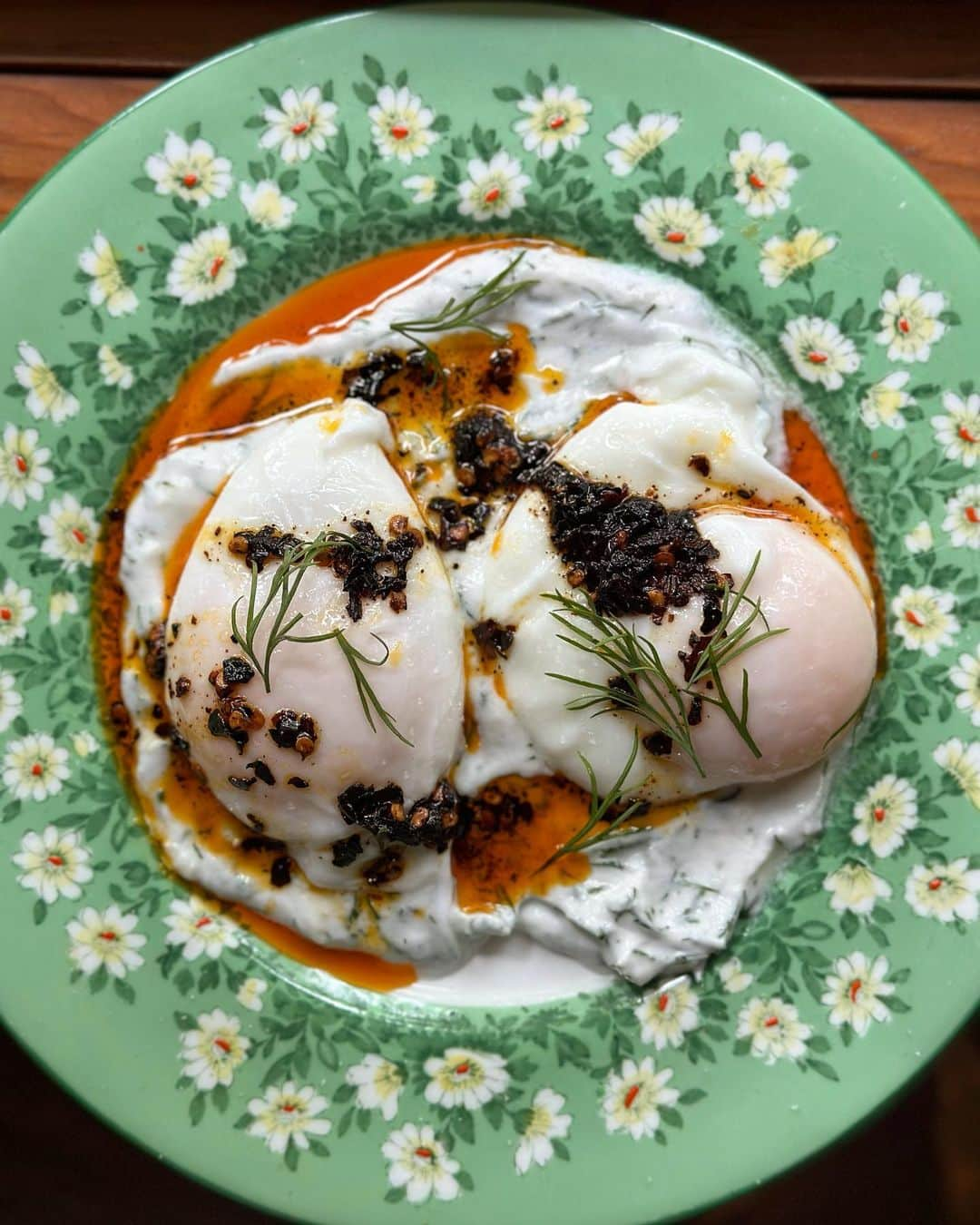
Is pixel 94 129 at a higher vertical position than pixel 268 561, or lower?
higher

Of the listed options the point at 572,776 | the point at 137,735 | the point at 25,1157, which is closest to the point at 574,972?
the point at 572,776

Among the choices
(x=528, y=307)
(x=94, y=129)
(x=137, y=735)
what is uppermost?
(x=94, y=129)

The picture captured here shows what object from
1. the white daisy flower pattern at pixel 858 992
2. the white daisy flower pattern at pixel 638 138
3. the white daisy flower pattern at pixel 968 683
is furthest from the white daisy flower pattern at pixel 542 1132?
the white daisy flower pattern at pixel 638 138

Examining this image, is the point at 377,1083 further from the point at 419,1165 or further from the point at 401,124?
the point at 401,124

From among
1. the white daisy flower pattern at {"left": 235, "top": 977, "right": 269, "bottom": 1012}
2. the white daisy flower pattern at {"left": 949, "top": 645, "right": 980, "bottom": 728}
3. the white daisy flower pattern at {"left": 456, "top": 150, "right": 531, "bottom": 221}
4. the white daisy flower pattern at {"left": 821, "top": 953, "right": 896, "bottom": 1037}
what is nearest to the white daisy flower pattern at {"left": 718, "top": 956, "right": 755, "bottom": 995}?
the white daisy flower pattern at {"left": 821, "top": 953, "right": 896, "bottom": 1037}

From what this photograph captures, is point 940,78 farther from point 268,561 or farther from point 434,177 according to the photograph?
point 268,561

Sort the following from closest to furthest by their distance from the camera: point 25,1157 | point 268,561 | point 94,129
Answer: point 268,561, point 94,129, point 25,1157

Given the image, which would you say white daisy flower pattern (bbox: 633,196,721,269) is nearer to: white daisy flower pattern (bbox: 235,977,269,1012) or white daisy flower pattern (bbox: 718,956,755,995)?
white daisy flower pattern (bbox: 718,956,755,995)
